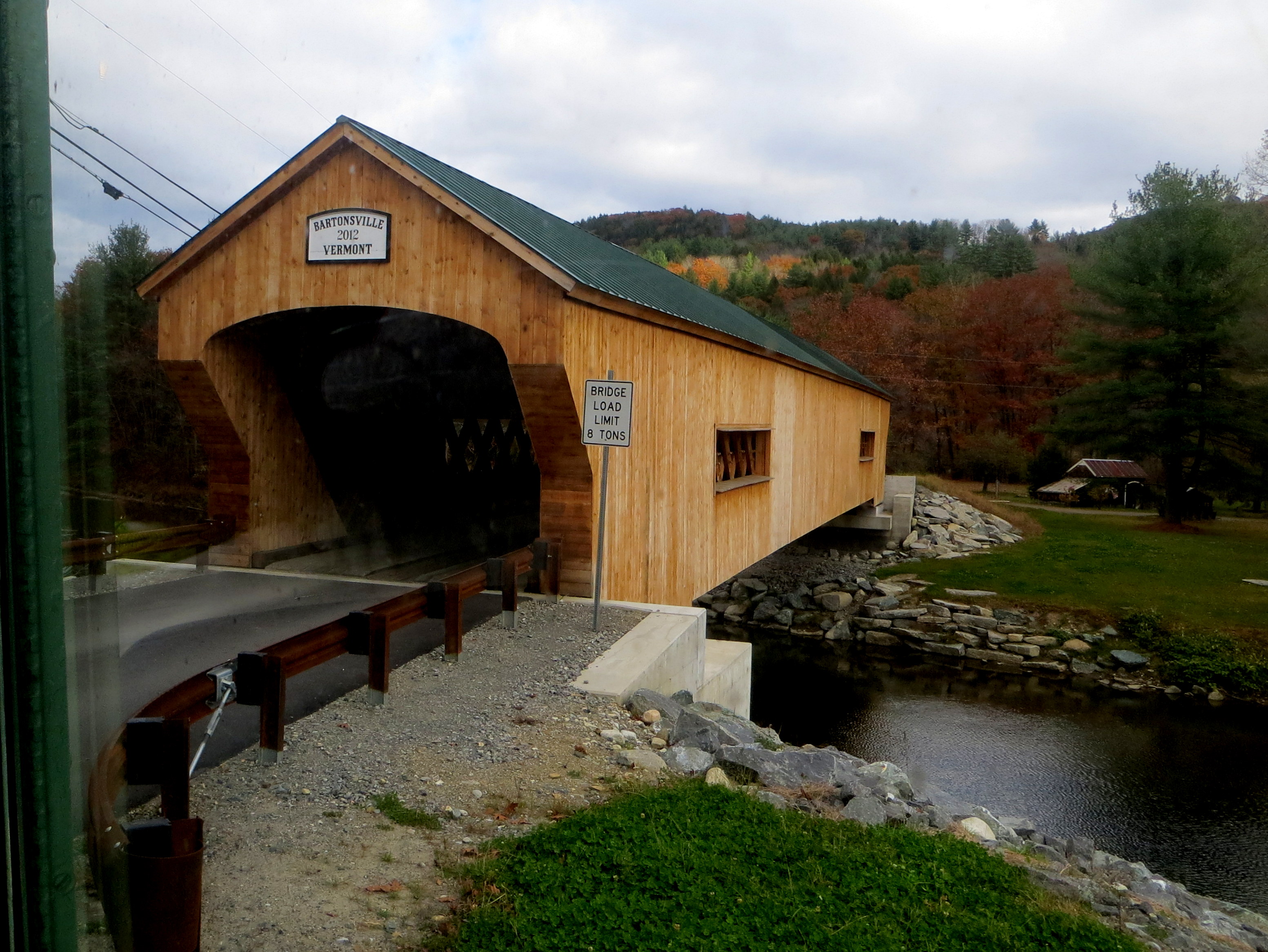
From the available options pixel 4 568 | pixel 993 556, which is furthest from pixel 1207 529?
pixel 4 568

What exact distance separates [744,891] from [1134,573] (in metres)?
17.8

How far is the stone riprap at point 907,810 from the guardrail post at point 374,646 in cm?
132

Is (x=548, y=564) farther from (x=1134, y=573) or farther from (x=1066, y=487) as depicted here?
(x=1066, y=487)

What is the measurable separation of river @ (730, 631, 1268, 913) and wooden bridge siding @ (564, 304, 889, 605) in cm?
268

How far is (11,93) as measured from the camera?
135cm

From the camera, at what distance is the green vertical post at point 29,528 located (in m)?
1.36

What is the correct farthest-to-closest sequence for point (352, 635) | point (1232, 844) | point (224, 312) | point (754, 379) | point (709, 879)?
point (754, 379) < point (1232, 844) < point (224, 312) < point (352, 635) < point (709, 879)

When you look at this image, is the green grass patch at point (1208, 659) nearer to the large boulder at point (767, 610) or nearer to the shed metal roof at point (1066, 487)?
the large boulder at point (767, 610)

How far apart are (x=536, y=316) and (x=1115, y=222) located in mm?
23967

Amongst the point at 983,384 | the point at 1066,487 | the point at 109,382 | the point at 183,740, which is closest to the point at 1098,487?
the point at 1066,487

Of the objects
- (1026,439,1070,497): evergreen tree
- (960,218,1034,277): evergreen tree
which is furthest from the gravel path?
(960,218,1034,277): evergreen tree

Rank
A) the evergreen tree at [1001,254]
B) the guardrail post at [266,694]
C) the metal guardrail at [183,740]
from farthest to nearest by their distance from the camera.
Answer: the evergreen tree at [1001,254] → the guardrail post at [266,694] → the metal guardrail at [183,740]

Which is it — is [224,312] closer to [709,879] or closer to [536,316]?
[536,316]

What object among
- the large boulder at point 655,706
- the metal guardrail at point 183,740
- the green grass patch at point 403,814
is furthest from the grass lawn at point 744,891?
the large boulder at point 655,706
